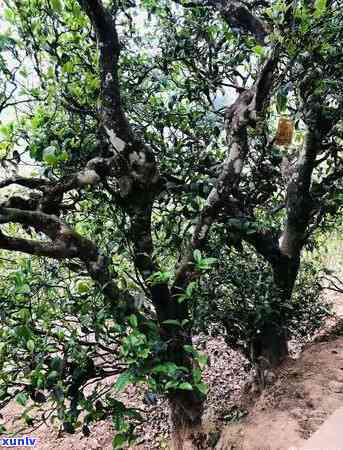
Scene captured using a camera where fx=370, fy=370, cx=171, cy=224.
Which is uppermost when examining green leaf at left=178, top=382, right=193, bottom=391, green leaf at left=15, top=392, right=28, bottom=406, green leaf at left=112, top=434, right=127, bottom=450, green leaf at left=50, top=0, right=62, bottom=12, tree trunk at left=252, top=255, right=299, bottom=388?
green leaf at left=50, top=0, right=62, bottom=12

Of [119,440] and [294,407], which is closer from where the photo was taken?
[119,440]

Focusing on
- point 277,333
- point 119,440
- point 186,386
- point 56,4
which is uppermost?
point 56,4

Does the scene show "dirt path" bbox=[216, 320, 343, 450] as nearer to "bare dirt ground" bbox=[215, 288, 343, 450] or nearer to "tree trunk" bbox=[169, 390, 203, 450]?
"bare dirt ground" bbox=[215, 288, 343, 450]

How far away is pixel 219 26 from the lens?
320cm

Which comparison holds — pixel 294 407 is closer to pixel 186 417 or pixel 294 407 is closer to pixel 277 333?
pixel 186 417

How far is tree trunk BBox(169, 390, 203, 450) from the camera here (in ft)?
9.05

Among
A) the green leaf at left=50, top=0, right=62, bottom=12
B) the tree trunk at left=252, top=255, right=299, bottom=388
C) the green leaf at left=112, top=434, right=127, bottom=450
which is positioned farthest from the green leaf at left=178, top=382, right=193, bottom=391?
the green leaf at left=50, top=0, right=62, bottom=12

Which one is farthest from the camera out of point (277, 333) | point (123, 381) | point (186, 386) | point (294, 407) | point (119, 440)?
point (277, 333)

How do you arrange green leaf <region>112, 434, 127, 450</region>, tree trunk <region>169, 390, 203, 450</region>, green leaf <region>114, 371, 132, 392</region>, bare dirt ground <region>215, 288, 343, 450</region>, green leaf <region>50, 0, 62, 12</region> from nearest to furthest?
green leaf <region>114, 371, 132, 392</region>, green leaf <region>112, 434, 127, 450</region>, green leaf <region>50, 0, 62, 12</region>, bare dirt ground <region>215, 288, 343, 450</region>, tree trunk <region>169, 390, 203, 450</region>

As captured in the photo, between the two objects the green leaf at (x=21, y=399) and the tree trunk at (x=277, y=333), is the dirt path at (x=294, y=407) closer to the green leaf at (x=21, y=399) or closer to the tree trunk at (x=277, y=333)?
the tree trunk at (x=277, y=333)

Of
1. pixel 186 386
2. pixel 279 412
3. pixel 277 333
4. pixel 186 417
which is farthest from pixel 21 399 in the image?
pixel 277 333

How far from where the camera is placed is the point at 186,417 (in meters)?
2.81

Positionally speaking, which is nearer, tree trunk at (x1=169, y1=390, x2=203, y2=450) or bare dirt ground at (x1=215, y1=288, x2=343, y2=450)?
bare dirt ground at (x1=215, y1=288, x2=343, y2=450)

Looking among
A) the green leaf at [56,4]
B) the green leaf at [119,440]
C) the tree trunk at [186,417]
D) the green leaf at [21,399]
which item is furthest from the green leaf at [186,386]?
the green leaf at [56,4]
